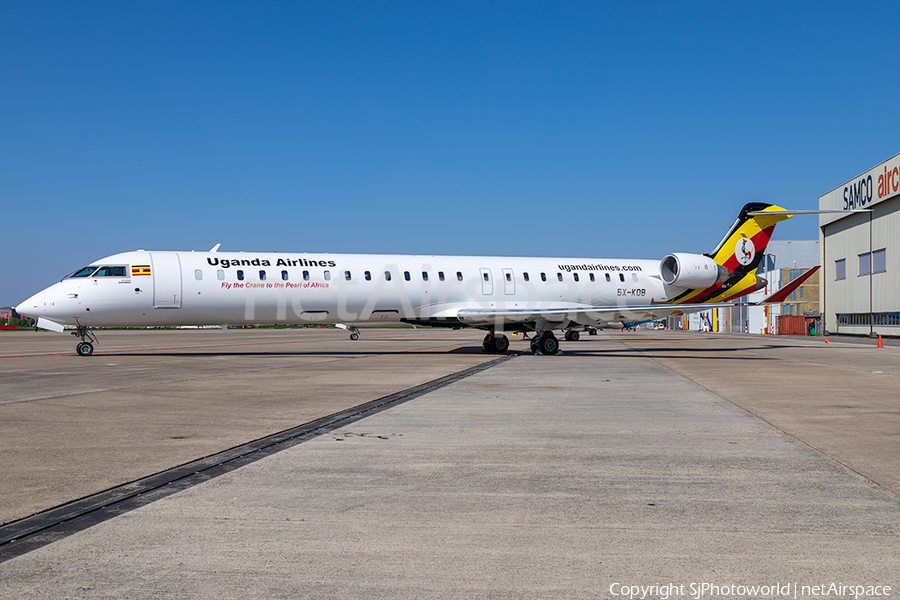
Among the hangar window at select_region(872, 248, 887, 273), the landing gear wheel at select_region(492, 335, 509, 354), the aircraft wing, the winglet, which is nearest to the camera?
the winglet

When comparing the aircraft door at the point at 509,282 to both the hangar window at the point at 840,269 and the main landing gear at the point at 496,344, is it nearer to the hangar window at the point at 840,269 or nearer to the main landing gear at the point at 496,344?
the main landing gear at the point at 496,344

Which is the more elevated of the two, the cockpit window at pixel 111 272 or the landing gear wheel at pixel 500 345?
the cockpit window at pixel 111 272

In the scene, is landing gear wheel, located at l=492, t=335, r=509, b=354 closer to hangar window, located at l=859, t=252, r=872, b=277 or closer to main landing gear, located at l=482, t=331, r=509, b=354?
main landing gear, located at l=482, t=331, r=509, b=354

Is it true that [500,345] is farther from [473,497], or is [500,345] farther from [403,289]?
[473,497]

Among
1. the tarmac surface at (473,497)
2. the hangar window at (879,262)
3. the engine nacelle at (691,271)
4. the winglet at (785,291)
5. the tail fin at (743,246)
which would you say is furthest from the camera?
the hangar window at (879,262)

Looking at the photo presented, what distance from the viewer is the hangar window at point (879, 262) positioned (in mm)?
43781

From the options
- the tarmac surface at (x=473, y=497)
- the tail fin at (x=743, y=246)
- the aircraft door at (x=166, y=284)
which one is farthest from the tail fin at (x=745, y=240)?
the aircraft door at (x=166, y=284)

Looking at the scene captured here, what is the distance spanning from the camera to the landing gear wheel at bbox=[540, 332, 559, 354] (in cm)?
2217

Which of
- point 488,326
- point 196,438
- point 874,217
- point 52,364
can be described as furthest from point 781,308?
point 196,438

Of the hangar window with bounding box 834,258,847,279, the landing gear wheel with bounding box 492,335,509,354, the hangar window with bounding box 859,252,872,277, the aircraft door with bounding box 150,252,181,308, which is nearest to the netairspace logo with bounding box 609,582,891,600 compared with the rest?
the aircraft door with bounding box 150,252,181,308

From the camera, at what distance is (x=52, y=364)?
18.1 metres

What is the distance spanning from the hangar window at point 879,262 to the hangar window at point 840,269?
421 cm

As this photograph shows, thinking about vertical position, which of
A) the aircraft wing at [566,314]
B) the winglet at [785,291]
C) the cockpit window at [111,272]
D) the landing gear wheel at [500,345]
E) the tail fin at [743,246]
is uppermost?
the tail fin at [743,246]

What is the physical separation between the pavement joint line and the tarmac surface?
0.12 meters
